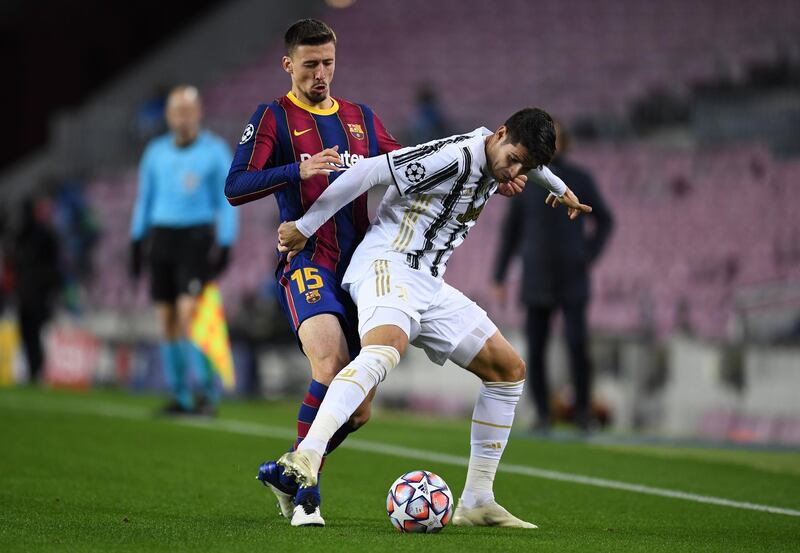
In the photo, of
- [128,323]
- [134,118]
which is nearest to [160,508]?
[128,323]

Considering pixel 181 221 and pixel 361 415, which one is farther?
pixel 181 221

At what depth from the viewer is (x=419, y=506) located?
17.2 ft

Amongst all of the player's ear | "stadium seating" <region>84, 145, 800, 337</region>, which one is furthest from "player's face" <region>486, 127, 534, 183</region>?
"stadium seating" <region>84, 145, 800, 337</region>

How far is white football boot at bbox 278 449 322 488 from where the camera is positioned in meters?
4.89

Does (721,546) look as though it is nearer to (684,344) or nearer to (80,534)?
(80,534)

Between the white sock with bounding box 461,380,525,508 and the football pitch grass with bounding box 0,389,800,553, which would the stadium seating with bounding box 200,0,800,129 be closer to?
the football pitch grass with bounding box 0,389,800,553

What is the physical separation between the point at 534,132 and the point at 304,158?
3.16ft

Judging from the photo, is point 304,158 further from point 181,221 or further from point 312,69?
point 181,221

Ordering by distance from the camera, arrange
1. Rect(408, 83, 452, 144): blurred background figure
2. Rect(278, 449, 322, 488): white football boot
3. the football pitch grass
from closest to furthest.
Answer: Rect(278, 449, 322, 488): white football boot < the football pitch grass < Rect(408, 83, 452, 144): blurred background figure

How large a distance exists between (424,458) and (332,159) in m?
3.65

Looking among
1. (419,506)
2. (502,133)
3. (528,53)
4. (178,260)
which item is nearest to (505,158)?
(502,133)

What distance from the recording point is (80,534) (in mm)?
4977

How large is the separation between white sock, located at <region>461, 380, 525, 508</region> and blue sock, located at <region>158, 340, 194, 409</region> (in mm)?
5096

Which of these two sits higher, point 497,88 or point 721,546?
point 497,88
